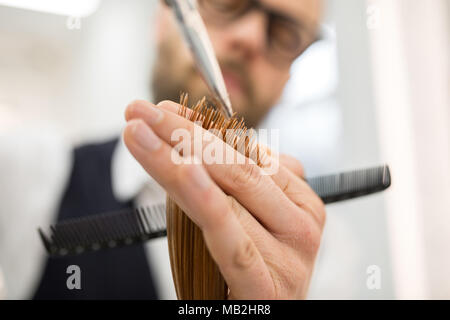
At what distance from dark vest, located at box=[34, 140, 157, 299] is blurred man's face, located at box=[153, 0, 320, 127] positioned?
0.18 m

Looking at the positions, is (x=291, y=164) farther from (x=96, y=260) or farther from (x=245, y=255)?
(x=96, y=260)

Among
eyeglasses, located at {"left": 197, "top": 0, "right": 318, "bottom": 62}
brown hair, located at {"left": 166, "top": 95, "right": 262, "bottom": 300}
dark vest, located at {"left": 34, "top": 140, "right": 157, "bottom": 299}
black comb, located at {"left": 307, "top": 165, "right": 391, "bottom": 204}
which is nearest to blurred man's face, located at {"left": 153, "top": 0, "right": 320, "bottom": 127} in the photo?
eyeglasses, located at {"left": 197, "top": 0, "right": 318, "bottom": 62}

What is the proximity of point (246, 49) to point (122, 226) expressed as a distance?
1.49ft

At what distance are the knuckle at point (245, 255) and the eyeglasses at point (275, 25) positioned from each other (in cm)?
49

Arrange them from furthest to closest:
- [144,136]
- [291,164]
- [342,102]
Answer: [342,102]
[291,164]
[144,136]

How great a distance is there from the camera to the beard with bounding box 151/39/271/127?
59 centimetres

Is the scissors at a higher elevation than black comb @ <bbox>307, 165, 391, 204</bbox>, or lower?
higher

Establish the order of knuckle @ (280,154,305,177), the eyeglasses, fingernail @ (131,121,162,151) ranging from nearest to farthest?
fingernail @ (131,121,162,151)
knuckle @ (280,154,305,177)
the eyeglasses

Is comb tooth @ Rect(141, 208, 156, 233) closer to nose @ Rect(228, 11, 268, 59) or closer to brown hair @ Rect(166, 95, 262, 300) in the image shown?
brown hair @ Rect(166, 95, 262, 300)

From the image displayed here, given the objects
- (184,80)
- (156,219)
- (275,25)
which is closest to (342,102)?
(275,25)

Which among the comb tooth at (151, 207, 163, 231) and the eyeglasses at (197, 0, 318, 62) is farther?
the eyeglasses at (197, 0, 318, 62)

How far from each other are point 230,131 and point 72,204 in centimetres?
55

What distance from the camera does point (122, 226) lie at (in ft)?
0.85
